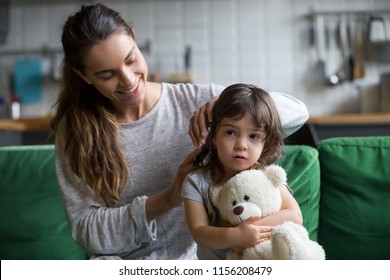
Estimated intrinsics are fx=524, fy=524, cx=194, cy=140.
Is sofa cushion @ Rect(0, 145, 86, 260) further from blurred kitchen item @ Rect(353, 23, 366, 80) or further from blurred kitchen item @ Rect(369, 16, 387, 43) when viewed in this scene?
blurred kitchen item @ Rect(369, 16, 387, 43)

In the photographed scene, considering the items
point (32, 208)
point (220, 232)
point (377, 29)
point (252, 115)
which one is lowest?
point (32, 208)

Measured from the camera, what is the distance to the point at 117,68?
23.9 inches

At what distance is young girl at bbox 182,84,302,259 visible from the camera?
51 centimetres

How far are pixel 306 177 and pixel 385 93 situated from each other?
75cm

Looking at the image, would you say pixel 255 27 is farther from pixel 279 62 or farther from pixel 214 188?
pixel 214 188

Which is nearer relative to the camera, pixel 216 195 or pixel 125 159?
pixel 216 195

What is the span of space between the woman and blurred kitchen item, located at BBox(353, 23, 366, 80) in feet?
4.04

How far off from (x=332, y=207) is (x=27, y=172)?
516mm

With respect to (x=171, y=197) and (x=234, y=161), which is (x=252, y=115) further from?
(x=171, y=197)

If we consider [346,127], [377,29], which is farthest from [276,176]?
[377,29]

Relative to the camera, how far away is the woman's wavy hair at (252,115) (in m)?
0.52

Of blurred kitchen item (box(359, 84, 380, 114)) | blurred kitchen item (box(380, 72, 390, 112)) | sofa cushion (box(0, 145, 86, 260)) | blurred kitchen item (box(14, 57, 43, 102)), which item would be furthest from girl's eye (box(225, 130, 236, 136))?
blurred kitchen item (box(14, 57, 43, 102))

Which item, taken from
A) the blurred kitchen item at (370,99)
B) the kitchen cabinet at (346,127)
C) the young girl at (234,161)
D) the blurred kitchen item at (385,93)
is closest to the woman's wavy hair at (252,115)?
the young girl at (234,161)
